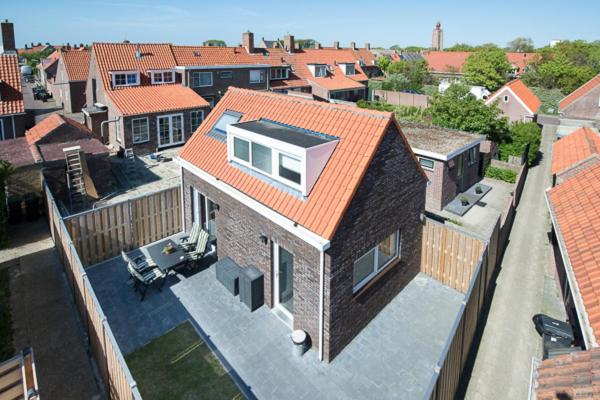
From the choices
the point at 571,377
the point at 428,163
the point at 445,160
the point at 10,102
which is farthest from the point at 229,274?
the point at 10,102

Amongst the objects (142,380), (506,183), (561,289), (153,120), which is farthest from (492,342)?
(153,120)

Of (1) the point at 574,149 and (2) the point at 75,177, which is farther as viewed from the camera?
(2) the point at 75,177

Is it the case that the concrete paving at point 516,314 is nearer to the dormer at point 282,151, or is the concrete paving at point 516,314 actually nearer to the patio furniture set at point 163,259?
the dormer at point 282,151

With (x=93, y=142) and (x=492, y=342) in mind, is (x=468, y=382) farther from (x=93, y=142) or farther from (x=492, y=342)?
(x=93, y=142)

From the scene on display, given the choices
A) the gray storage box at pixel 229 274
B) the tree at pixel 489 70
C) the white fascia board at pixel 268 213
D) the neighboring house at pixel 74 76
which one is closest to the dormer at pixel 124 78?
the neighboring house at pixel 74 76

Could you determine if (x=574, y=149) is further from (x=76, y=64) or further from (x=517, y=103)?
(x=76, y=64)

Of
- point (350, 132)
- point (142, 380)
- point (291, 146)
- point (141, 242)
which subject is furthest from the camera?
point (141, 242)

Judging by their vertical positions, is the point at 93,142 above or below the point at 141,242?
above
